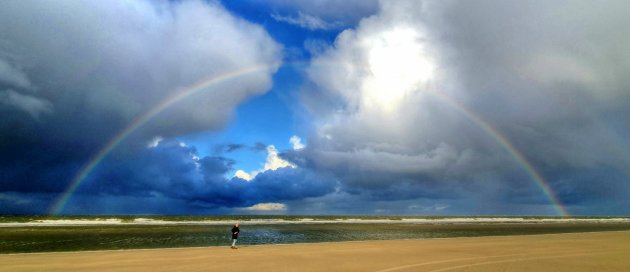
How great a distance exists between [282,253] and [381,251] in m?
8.24

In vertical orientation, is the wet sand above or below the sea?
below

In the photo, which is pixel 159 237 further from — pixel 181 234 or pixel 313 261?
pixel 313 261

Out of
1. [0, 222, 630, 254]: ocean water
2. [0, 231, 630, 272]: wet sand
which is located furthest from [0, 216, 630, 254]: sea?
[0, 231, 630, 272]: wet sand

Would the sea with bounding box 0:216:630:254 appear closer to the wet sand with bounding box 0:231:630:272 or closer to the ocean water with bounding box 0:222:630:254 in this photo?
the ocean water with bounding box 0:222:630:254

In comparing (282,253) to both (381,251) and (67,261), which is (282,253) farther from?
(67,261)

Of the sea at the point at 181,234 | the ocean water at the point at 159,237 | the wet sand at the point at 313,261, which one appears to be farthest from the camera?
the sea at the point at 181,234

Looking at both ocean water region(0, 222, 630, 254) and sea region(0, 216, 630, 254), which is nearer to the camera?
ocean water region(0, 222, 630, 254)

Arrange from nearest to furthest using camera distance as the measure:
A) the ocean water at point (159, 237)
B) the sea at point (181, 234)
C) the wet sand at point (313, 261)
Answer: the wet sand at point (313, 261) < the ocean water at point (159, 237) < the sea at point (181, 234)

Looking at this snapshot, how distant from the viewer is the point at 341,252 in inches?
1287

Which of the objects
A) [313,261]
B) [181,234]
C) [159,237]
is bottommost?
[313,261]

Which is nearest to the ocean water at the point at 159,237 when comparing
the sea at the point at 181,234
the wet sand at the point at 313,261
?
the sea at the point at 181,234

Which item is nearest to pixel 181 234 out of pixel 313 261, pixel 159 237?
pixel 159 237

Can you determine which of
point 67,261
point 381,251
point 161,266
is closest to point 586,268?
point 381,251

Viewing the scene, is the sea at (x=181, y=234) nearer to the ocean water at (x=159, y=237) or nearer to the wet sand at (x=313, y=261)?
the ocean water at (x=159, y=237)
